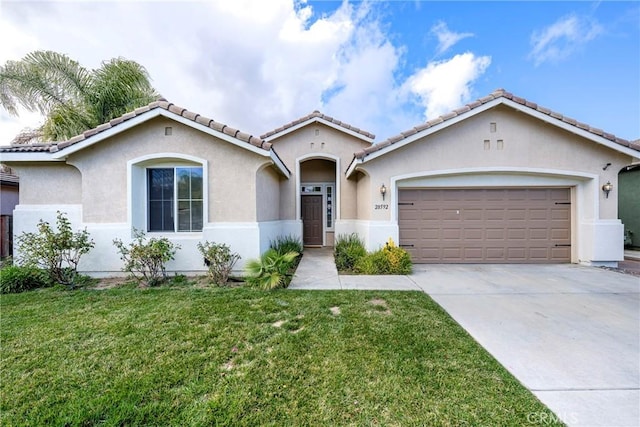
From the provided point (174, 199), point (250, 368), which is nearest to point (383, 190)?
point (174, 199)

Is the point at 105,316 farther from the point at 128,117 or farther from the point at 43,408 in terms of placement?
the point at 128,117

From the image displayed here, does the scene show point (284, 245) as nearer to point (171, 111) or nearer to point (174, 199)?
point (174, 199)

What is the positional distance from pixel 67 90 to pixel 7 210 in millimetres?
6046

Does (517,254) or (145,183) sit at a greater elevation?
(145,183)

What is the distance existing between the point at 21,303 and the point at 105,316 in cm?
252

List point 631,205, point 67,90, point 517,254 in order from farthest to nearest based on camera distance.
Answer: point 631,205
point 67,90
point 517,254

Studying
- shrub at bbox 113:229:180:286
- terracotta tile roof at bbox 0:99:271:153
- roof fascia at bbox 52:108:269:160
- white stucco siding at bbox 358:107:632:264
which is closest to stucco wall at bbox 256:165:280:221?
terracotta tile roof at bbox 0:99:271:153

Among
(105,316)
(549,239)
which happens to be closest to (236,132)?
(105,316)

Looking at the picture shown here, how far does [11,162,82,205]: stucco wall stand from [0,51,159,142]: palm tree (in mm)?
4386

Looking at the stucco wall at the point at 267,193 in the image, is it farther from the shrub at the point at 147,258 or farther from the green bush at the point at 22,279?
the green bush at the point at 22,279

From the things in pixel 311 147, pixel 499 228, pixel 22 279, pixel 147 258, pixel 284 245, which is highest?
pixel 311 147

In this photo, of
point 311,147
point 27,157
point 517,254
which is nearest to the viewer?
point 27,157

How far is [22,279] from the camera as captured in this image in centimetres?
654

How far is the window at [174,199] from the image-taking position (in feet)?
25.5
